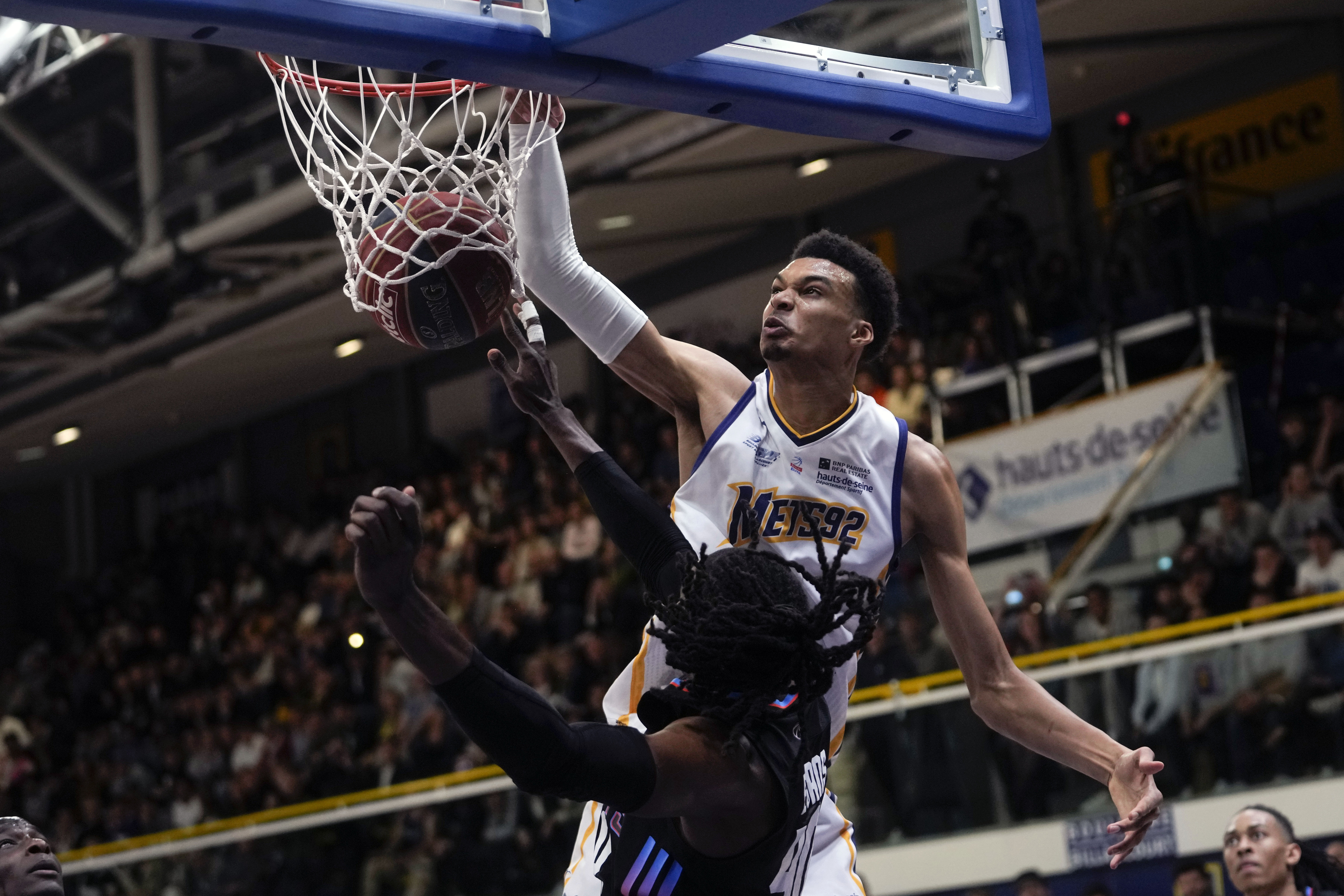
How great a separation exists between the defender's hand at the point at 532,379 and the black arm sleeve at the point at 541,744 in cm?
125

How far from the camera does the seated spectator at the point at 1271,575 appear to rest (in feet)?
30.9

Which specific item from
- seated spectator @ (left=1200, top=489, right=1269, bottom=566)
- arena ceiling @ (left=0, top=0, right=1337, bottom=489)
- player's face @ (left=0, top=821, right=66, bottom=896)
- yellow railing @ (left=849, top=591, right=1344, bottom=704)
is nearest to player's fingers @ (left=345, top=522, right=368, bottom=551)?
player's face @ (left=0, top=821, right=66, bottom=896)

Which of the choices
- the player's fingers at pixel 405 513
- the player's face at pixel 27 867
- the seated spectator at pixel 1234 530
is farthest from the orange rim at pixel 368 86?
the seated spectator at pixel 1234 530

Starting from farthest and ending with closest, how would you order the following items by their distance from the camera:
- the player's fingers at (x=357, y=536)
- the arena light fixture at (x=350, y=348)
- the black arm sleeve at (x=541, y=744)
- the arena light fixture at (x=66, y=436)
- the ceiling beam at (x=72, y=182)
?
the arena light fixture at (x=66, y=436), the arena light fixture at (x=350, y=348), the ceiling beam at (x=72, y=182), the black arm sleeve at (x=541, y=744), the player's fingers at (x=357, y=536)

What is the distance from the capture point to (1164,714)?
27.6 ft

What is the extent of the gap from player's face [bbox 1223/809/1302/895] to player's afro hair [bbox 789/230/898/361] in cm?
249

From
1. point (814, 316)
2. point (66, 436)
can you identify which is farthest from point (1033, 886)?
point (66, 436)

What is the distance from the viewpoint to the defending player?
2.81m

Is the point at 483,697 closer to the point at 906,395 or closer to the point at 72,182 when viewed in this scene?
the point at 906,395

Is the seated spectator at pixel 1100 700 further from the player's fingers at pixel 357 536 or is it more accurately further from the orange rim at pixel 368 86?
the player's fingers at pixel 357 536

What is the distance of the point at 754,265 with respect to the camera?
1780 cm

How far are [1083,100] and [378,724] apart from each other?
8045 mm

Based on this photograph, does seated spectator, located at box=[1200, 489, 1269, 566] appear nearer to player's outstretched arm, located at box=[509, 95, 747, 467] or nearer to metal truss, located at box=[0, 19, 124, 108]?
player's outstretched arm, located at box=[509, 95, 747, 467]

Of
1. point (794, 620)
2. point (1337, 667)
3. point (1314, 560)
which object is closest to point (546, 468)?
point (1314, 560)
